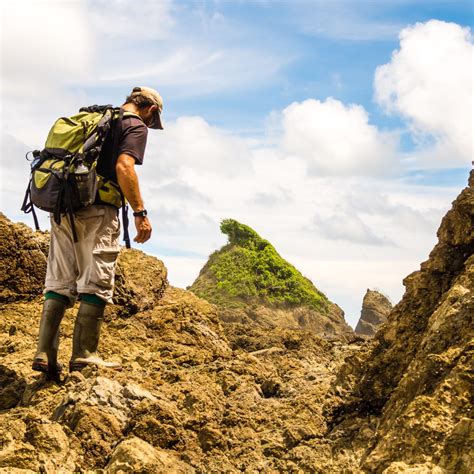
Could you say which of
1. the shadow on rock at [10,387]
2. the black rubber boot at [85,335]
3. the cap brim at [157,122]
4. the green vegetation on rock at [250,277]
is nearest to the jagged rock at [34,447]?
the shadow on rock at [10,387]

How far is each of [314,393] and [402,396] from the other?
1625 millimetres

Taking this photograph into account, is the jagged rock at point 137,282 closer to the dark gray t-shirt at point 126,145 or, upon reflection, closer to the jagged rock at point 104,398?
the dark gray t-shirt at point 126,145

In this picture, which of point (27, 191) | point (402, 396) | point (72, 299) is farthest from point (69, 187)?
point (402, 396)

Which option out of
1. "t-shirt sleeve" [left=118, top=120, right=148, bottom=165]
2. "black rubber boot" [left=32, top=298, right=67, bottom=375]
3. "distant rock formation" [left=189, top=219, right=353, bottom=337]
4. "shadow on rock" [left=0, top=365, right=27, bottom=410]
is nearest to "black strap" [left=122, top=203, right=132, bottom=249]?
"t-shirt sleeve" [left=118, top=120, right=148, bottom=165]

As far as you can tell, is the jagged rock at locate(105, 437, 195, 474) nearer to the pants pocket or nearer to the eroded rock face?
the eroded rock face

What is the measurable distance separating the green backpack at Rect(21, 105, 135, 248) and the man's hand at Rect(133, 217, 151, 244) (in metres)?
0.24

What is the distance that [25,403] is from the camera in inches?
258

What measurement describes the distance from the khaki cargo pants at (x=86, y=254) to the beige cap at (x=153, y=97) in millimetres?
1091

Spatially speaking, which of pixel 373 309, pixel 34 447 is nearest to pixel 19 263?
pixel 34 447

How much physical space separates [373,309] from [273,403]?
1085 inches

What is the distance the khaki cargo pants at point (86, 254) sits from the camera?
6.91 m

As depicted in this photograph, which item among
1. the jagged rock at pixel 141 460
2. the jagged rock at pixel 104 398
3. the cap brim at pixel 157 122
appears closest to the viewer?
the jagged rock at pixel 141 460

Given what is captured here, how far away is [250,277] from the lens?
3125 centimetres

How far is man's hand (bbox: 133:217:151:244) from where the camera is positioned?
688 cm
